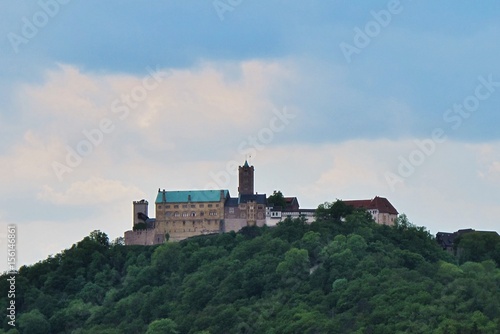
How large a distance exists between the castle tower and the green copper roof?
3095 mm

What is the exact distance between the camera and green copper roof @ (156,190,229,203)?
146 m

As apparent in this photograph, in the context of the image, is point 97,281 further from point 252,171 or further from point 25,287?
point 252,171

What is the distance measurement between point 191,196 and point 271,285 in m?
17.5

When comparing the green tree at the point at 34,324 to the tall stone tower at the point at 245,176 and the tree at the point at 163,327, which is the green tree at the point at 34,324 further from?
the tall stone tower at the point at 245,176

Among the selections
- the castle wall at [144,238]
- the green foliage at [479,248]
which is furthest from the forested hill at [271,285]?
the green foliage at [479,248]

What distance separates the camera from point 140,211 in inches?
5866

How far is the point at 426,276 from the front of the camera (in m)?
131

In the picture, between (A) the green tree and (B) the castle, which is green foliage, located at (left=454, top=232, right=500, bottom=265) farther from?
(A) the green tree

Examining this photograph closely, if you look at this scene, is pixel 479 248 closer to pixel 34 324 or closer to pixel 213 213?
pixel 213 213

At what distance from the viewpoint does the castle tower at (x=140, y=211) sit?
489ft

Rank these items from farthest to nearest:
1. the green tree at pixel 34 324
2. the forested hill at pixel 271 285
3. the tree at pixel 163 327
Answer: the green tree at pixel 34 324
the tree at pixel 163 327
the forested hill at pixel 271 285

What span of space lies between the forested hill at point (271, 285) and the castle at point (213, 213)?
137 cm

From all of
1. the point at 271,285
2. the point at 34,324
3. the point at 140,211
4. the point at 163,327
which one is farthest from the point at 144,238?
the point at 163,327

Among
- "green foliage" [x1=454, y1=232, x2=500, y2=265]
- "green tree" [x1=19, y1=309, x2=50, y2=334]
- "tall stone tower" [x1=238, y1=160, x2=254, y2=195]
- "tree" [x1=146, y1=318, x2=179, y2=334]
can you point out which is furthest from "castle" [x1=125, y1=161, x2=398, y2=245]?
"tree" [x1=146, y1=318, x2=179, y2=334]
